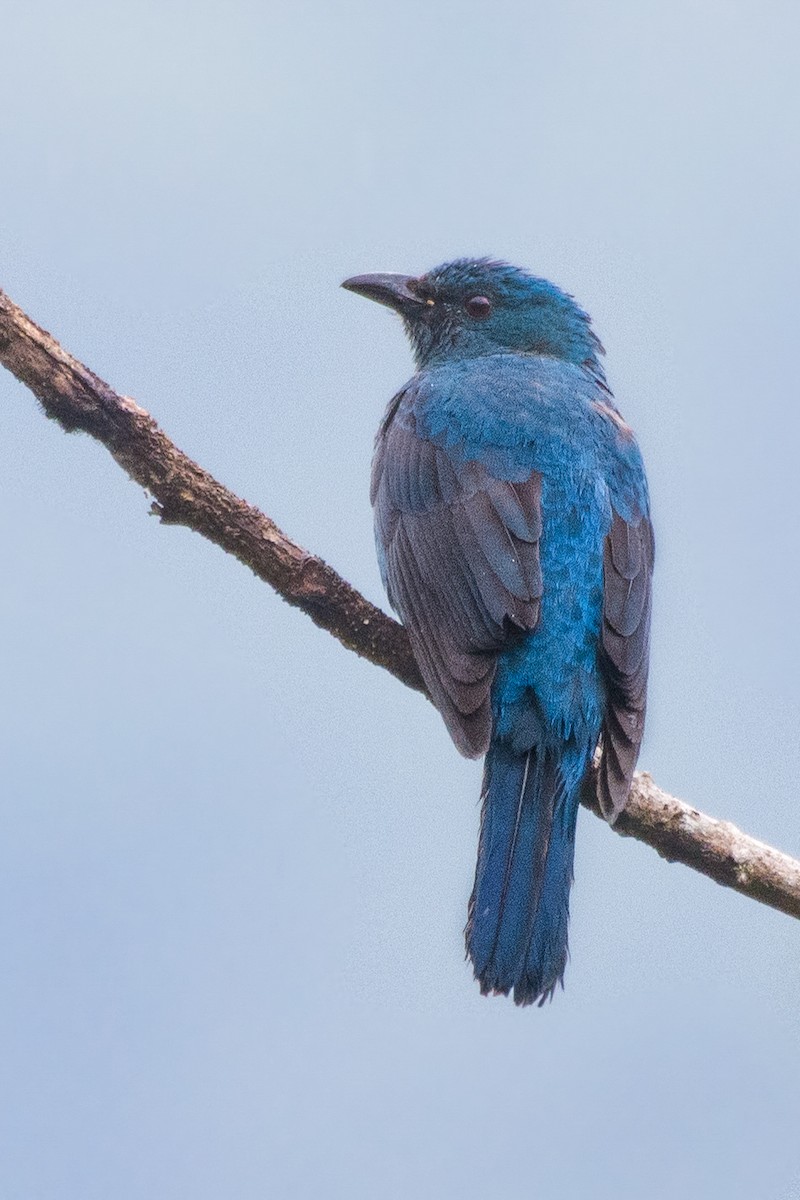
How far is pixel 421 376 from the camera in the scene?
5.14m

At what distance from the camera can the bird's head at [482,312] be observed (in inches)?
215

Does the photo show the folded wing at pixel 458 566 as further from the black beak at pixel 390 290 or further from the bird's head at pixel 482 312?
the black beak at pixel 390 290

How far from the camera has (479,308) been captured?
554 cm

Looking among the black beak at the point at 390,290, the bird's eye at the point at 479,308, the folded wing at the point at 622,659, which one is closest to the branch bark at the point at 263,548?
the folded wing at the point at 622,659

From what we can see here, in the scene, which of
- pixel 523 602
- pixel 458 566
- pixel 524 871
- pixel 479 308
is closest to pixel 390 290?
pixel 479 308

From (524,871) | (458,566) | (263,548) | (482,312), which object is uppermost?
(482,312)

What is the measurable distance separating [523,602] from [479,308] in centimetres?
190

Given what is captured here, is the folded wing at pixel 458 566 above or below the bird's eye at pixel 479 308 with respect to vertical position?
below

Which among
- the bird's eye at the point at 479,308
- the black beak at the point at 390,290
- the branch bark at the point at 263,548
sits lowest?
the branch bark at the point at 263,548

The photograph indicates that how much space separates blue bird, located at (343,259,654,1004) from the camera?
3.84 meters

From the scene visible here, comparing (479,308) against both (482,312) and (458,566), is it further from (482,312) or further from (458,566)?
(458,566)

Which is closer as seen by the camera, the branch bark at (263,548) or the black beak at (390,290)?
the branch bark at (263,548)

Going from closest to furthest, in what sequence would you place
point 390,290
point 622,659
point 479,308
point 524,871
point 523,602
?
point 524,871
point 523,602
point 622,659
point 479,308
point 390,290

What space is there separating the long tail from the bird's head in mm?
1984
